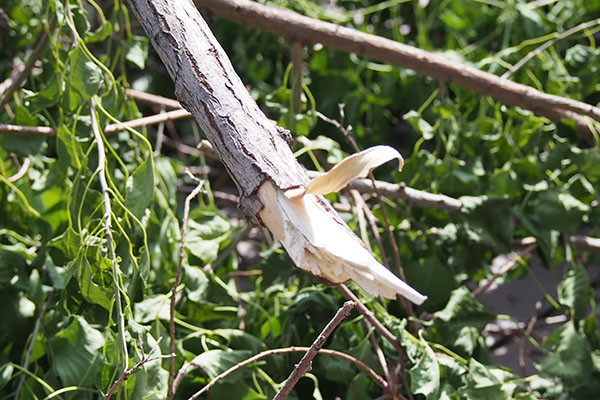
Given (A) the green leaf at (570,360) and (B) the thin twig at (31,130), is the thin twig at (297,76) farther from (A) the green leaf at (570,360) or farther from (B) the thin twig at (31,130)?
(A) the green leaf at (570,360)

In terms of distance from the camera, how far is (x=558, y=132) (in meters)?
1.07

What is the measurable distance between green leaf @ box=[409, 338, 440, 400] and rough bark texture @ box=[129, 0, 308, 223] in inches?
12.1

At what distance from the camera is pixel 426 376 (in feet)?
2.70

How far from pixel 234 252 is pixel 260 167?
48 centimetres

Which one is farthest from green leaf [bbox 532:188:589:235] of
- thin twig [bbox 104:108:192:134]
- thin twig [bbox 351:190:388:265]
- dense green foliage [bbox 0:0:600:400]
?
thin twig [bbox 104:108:192:134]

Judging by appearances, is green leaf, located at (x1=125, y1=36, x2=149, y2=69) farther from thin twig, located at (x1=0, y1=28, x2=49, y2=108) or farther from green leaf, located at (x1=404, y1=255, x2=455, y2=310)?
green leaf, located at (x1=404, y1=255, x2=455, y2=310)

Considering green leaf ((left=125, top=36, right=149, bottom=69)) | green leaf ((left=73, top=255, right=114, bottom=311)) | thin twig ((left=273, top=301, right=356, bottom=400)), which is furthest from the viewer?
green leaf ((left=125, top=36, right=149, bottom=69))

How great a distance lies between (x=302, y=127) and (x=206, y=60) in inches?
14.7

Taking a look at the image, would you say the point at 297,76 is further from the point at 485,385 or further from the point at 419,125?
the point at 485,385

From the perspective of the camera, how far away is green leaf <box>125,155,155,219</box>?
829 millimetres

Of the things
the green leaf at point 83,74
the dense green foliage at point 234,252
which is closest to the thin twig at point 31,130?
the dense green foliage at point 234,252

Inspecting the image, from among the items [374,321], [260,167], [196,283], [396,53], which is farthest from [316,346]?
[396,53]

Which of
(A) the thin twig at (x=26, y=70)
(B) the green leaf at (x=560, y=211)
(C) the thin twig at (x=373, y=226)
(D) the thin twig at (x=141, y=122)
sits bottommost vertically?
(C) the thin twig at (x=373, y=226)

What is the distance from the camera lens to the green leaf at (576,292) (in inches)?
38.5
